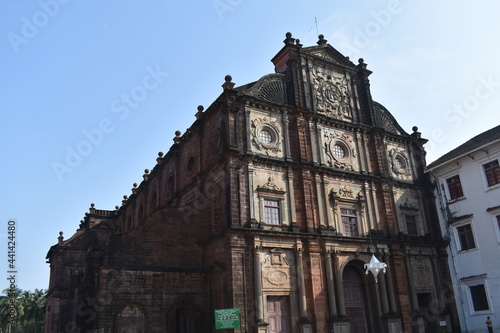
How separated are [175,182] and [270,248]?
30.6 feet

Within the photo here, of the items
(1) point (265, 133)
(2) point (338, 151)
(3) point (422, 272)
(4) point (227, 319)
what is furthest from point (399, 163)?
(4) point (227, 319)

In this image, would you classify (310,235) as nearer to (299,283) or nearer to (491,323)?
(299,283)

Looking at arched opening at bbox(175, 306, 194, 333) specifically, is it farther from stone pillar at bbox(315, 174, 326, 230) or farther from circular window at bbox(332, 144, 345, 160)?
circular window at bbox(332, 144, 345, 160)

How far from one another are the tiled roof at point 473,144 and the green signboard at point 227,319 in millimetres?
16618

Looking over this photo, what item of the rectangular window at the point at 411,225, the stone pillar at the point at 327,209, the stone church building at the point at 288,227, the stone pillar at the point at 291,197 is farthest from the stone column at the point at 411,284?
the stone pillar at the point at 291,197

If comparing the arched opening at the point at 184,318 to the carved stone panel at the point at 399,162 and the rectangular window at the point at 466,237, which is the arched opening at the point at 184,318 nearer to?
the carved stone panel at the point at 399,162

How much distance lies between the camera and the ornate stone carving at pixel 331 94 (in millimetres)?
25828

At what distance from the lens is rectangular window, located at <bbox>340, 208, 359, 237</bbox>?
2356cm

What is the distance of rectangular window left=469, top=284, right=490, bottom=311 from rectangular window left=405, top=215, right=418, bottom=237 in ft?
14.0

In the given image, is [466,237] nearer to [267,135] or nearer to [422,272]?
[422,272]

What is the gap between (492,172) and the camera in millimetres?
24484

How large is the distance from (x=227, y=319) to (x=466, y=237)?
52.2 ft

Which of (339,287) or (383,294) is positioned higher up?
(339,287)

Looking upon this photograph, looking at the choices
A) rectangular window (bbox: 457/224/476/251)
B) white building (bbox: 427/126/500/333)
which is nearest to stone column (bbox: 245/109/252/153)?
white building (bbox: 427/126/500/333)
